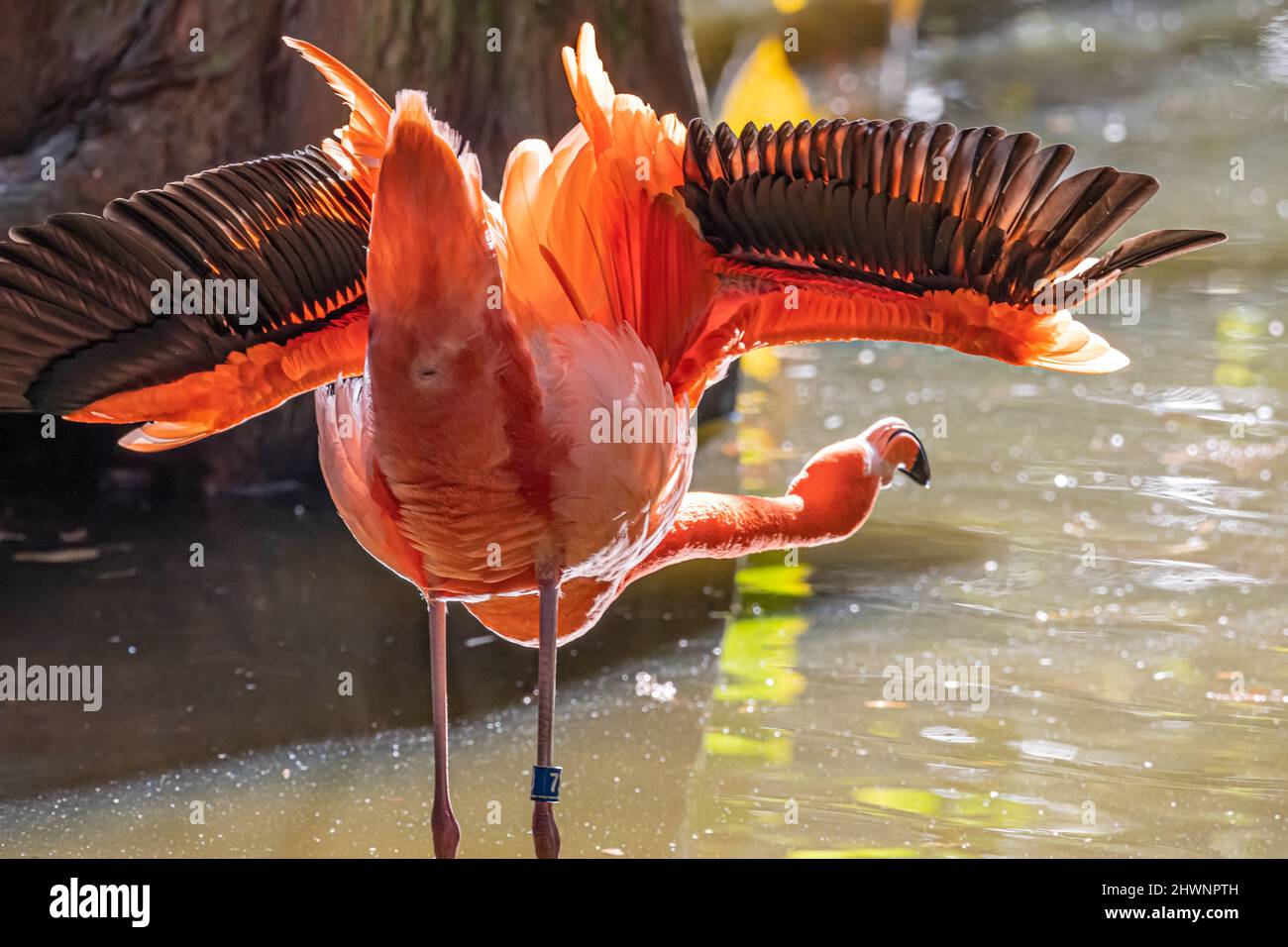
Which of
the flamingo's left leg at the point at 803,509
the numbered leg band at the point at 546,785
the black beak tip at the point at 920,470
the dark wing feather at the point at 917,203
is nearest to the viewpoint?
the dark wing feather at the point at 917,203

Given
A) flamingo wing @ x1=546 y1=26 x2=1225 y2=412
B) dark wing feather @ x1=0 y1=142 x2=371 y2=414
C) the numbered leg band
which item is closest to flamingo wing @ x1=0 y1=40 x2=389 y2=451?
dark wing feather @ x1=0 y1=142 x2=371 y2=414

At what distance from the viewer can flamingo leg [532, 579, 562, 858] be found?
2.06m

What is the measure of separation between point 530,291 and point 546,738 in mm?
591

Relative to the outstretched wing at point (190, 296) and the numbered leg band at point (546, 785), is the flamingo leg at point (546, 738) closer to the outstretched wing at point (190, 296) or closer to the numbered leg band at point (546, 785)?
the numbered leg band at point (546, 785)

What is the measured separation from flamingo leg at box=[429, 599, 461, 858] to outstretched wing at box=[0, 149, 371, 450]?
401 millimetres

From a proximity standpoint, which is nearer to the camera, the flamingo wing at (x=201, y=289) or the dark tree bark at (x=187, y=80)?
the flamingo wing at (x=201, y=289)

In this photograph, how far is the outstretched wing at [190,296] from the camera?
188cm

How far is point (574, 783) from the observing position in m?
2.82

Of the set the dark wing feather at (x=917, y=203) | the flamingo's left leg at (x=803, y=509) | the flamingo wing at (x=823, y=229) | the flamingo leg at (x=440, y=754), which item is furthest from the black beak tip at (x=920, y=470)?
the flamingo leg at (x=440, y=754)

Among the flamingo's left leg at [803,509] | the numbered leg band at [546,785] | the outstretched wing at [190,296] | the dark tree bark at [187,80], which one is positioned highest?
the dark tree bark at [187,80]

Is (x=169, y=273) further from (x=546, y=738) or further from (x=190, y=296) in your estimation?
(x=546, y=738)

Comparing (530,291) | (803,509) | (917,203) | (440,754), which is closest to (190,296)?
(530,291)

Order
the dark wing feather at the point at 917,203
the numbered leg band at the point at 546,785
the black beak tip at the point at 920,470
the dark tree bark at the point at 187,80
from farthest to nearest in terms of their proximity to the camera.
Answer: the dark tree bark at the point at 187,80
the black beak tip at the point at 920,470
the numbered leg band at the point at 546,785
the dark wing feather at the point at 917,203

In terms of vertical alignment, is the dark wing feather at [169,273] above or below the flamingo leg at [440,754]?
above
